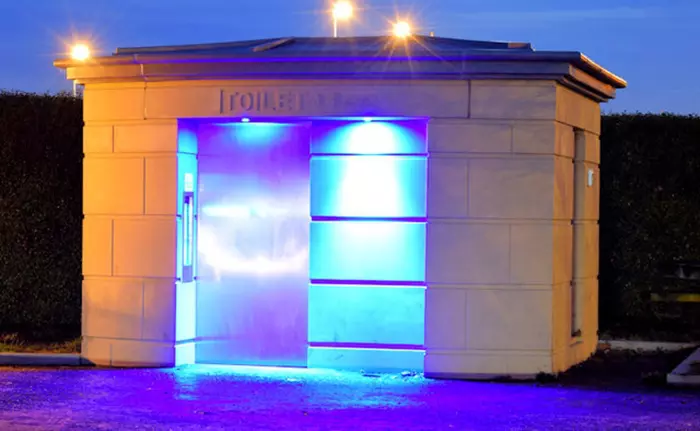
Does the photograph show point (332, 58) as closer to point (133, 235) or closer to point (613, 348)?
point (133, 235)

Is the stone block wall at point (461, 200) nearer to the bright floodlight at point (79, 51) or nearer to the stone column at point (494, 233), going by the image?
the stone column at point (494, 233)

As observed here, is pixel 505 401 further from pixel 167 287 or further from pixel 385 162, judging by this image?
pixel 167 287

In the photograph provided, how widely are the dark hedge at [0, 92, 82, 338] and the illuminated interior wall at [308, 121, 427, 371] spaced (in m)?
4.01

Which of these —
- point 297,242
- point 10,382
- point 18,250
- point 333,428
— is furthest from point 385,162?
point 18,250

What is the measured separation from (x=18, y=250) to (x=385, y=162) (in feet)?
17.7

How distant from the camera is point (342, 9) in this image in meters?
14.3

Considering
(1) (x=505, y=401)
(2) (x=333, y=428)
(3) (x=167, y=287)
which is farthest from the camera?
(3) (x=167, y=287)

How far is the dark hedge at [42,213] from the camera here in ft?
47.1

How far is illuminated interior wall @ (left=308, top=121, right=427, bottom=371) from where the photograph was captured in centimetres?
1183

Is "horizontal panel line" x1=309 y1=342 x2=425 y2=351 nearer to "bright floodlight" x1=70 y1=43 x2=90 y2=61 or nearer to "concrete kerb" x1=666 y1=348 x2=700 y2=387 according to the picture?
"concrete kerb" x1=666 y1=348 x2=700 y2=387

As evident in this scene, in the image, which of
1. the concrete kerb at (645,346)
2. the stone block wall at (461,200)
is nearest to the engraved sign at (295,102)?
the stone block wall at (461,200)

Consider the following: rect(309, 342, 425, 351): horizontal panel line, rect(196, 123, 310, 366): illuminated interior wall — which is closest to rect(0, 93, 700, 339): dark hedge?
rect(196, 123, 310, 366): illuminated interior wall

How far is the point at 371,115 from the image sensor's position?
1164 cm

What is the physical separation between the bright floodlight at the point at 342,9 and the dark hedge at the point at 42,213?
354 cm
